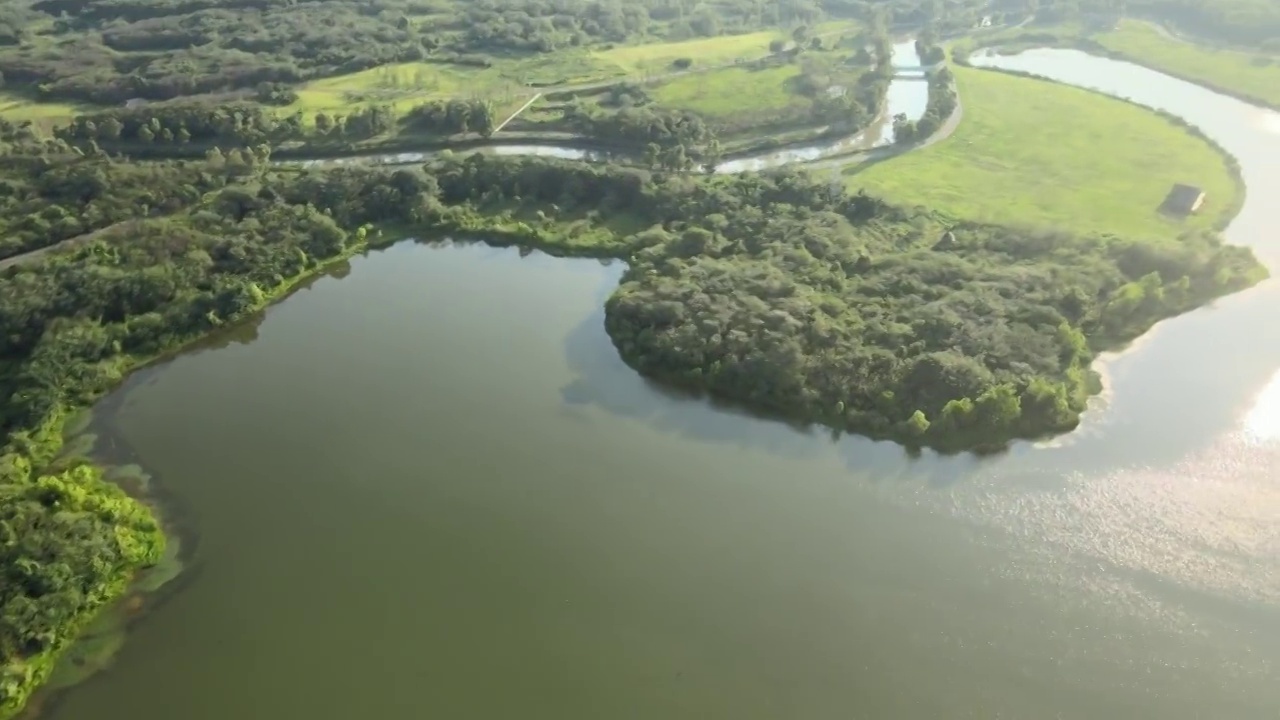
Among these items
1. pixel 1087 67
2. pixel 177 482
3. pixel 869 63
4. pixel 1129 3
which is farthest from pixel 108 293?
pixel 1129 3

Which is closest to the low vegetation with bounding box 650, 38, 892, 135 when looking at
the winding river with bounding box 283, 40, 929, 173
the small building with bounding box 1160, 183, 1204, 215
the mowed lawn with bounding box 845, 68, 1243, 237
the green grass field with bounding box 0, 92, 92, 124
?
the winding river with bounding box 283, 40, 929, 173

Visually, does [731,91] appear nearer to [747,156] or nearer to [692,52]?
[747,156]

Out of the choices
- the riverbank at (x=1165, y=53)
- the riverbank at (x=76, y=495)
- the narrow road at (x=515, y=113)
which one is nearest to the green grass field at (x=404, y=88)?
the narrow road at (x=515, y=113)

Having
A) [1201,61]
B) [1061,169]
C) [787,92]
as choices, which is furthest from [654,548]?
[1201,61]

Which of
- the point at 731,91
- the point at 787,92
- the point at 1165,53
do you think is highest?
the point at 1165,53

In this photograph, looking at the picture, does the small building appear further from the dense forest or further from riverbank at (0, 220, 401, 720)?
riverbank at (0, 220, 401, 720)

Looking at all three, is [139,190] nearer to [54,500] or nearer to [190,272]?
[190,272]
